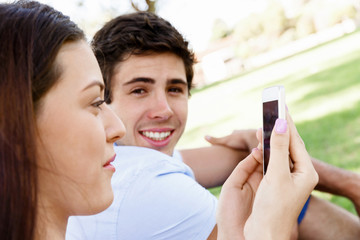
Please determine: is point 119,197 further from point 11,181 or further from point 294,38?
point 294,38

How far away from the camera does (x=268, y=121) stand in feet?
5.04

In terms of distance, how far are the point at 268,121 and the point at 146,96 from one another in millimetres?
1196

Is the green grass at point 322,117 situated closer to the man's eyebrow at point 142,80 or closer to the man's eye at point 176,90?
the man's eye at point 176,90

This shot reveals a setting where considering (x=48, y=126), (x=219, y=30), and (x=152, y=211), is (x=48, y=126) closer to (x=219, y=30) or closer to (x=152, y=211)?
(x=152, y=211)

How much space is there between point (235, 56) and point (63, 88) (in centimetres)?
4183

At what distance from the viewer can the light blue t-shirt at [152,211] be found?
1.78 meters

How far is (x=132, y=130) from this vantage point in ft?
8.48

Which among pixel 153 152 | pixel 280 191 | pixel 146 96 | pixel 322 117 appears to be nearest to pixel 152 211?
pixel 153 152

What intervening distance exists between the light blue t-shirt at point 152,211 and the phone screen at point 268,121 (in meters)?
0.44

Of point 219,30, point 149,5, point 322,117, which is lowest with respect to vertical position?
point 322,117

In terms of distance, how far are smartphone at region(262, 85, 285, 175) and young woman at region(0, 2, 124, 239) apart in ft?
1.77

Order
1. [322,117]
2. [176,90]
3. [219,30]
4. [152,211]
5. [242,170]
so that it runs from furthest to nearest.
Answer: [219,30] < [322,117] < [176,90] < [152,211] < [242,170]

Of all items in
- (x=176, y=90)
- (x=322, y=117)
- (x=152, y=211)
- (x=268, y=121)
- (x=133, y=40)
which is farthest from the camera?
(x=322, y=117)

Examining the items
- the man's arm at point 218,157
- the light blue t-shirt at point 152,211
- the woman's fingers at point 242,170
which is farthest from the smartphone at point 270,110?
the man's arm at point 218,157
